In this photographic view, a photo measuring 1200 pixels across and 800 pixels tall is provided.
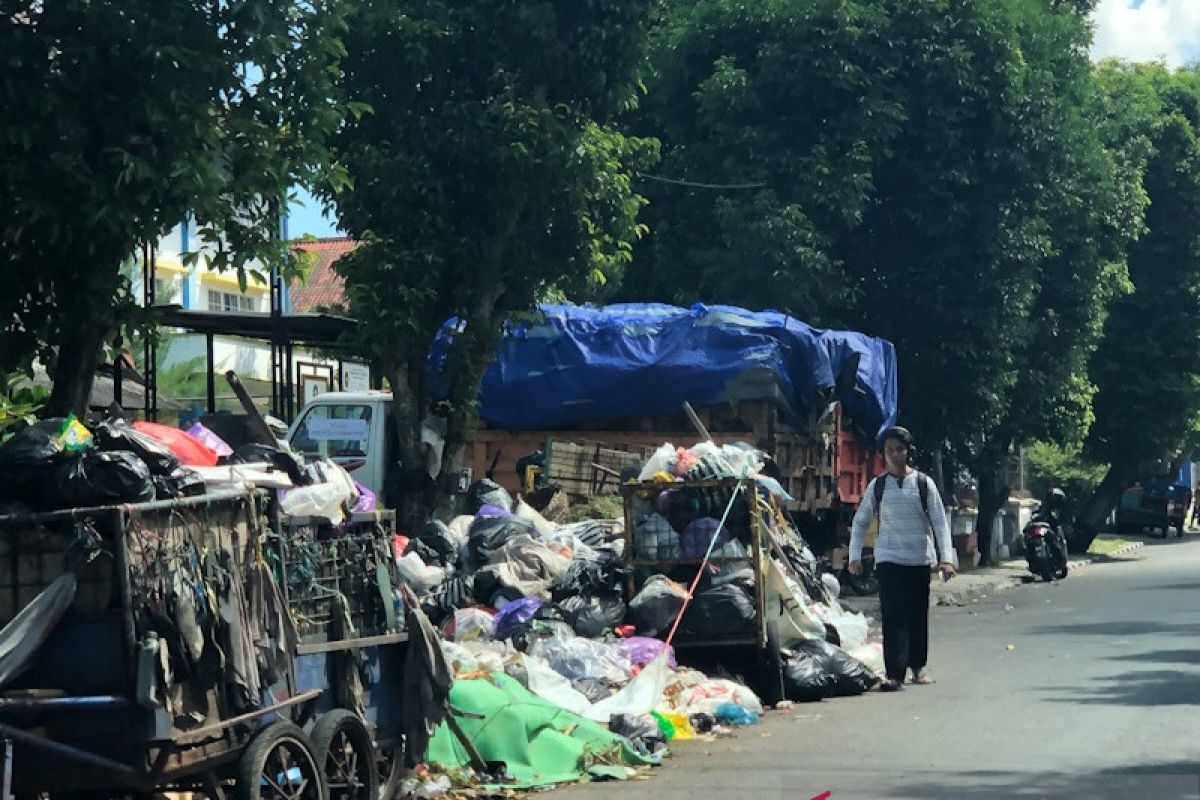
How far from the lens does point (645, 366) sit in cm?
1908

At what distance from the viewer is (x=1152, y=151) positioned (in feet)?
121

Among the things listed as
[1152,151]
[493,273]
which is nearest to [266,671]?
[493,273]

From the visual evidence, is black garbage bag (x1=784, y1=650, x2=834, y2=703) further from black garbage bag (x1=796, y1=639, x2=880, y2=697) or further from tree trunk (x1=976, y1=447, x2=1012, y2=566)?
tree trunk (x1=976, y1=447, x2=1012, y2=566)

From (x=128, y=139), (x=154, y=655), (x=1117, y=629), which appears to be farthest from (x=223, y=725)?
(x=1117, y=629)

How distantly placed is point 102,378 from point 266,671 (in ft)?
44.5

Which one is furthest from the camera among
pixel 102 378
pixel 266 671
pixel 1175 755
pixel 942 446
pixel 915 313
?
pixel 942 446

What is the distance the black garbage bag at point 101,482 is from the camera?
6281 millimetres

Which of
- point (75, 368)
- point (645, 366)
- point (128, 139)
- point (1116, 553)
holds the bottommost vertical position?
point (1116, 553)

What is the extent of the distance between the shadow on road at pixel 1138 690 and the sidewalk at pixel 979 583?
6.24 meters

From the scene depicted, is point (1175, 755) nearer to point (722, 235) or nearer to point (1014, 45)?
point (722, 235)

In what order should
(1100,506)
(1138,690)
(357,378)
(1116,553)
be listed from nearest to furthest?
(1138,690) → (357,378) → (1116,553) → (1100,506)

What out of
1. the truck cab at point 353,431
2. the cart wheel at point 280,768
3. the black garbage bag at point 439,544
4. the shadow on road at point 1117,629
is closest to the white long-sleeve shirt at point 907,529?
Answer: the black garbage bag at point 439,544

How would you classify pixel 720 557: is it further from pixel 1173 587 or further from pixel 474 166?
pixel 1173 587

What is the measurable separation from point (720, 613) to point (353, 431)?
24.9 ft
